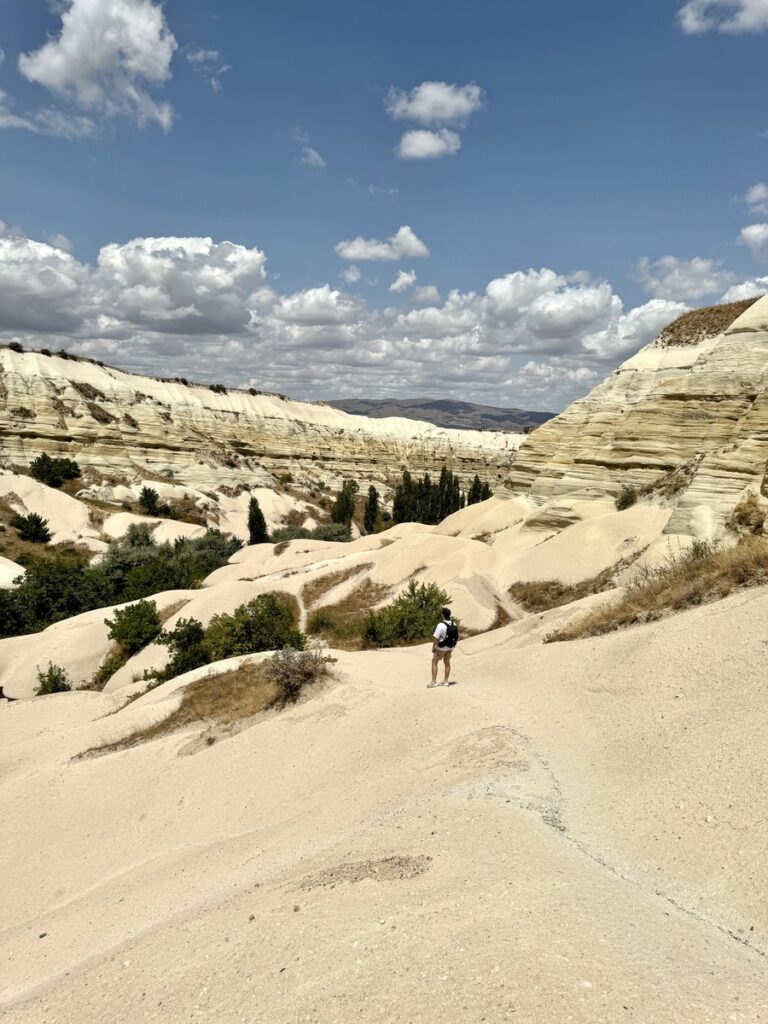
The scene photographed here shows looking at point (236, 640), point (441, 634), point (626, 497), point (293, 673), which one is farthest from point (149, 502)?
point (441, 634)

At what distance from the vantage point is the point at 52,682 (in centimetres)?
2062

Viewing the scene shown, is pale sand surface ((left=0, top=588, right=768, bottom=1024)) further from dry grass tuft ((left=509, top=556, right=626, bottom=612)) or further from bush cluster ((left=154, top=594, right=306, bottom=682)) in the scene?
dry grass tuft ((left=509, top=556, right=626, bottom=612))

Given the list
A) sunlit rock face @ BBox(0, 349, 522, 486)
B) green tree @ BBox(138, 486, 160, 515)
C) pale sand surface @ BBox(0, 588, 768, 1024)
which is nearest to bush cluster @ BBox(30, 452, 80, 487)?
sunlit rock face @ BBox(0, 349, 522, 486)

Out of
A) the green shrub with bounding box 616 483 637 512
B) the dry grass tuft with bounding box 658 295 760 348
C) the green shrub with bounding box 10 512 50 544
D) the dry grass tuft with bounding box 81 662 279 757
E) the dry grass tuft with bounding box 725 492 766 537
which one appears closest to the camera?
the dry grass tuft with bounding box 81 662 279 757

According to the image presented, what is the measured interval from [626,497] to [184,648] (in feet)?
Result: 67.0

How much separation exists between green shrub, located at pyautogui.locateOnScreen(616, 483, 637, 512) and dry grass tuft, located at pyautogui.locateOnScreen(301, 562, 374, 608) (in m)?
12.4

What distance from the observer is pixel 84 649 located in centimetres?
2380

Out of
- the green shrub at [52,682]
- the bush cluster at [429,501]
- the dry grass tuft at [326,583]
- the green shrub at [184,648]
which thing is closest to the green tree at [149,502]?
the bush cluster at [429,501]

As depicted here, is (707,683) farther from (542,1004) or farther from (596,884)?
(542,1004)

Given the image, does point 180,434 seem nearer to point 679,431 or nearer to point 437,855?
point 679,431

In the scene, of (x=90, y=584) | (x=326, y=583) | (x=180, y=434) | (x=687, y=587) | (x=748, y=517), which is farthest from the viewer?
(x=180, y=434)

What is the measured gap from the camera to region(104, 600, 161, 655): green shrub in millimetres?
23516

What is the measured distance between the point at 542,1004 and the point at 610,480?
91.5ft

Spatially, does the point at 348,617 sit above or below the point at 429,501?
below
